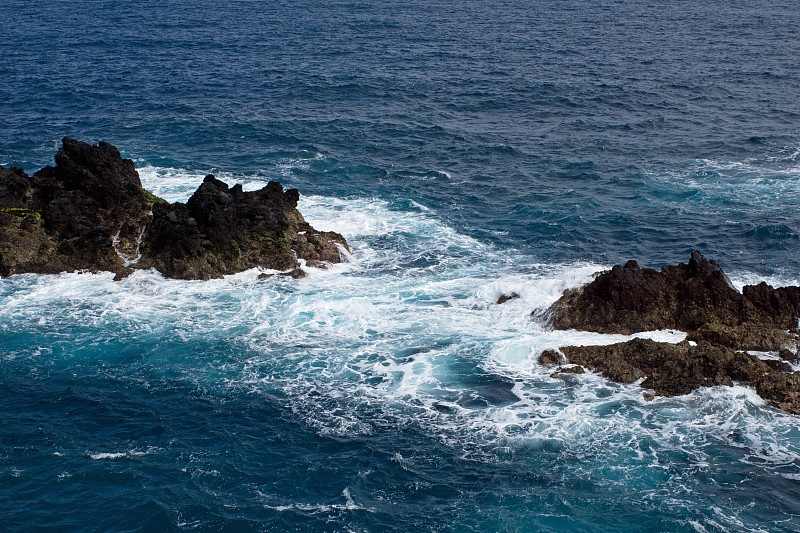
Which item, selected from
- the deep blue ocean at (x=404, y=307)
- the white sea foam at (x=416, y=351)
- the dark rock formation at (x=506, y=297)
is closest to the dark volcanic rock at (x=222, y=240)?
the white sea foam at (x=416, y=351)

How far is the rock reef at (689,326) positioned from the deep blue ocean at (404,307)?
1297 mm

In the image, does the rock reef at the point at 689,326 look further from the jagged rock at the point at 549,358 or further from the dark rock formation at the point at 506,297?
the dark rock formation at the point at 506,297

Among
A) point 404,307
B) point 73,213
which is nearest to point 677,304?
point 404,307

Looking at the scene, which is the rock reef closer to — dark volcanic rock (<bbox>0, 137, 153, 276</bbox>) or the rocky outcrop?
the rocky outcrop

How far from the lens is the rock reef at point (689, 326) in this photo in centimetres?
3969

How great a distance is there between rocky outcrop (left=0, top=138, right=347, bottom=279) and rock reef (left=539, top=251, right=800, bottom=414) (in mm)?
20412

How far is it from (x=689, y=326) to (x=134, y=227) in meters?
40.3

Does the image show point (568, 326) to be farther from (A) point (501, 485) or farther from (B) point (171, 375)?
(B) point (171, 375)

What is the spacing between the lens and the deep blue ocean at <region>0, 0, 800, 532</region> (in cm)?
3312

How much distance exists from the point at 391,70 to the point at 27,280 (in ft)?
229

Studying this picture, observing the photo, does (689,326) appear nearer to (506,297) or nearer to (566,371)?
(566,371)

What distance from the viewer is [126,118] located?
8669cm

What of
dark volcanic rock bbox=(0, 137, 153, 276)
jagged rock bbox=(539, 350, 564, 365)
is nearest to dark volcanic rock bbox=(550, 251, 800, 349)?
jagged rock bbox=(539, 350, 564, 365)

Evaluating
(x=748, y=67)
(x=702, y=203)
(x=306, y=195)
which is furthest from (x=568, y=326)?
(x=748, y=67)
